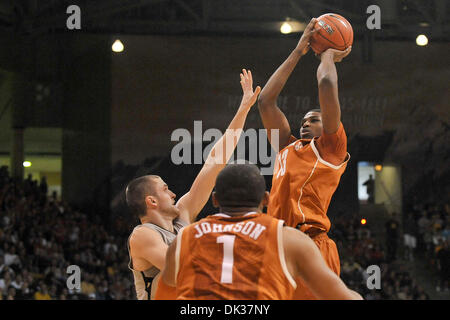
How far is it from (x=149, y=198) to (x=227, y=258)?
131 cm

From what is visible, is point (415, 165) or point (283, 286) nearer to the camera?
point (283, 286)

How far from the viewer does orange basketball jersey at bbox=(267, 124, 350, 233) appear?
12.3 feet

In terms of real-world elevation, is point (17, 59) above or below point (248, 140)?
above

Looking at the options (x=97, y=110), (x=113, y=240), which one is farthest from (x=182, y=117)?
(x=113, y=240)

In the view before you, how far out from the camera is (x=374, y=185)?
14.5 m

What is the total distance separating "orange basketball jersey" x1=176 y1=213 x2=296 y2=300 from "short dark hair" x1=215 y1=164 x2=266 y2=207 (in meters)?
0.07

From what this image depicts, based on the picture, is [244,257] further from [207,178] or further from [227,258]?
[207,178]

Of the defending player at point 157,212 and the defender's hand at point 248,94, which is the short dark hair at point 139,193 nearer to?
Answer: the defending player at point 157,212

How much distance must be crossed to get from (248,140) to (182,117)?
5.57 ft

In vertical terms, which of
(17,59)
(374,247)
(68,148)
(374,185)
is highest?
(17,59)

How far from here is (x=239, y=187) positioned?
2.36 meters

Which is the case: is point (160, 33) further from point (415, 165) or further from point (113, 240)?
point (415, 165)

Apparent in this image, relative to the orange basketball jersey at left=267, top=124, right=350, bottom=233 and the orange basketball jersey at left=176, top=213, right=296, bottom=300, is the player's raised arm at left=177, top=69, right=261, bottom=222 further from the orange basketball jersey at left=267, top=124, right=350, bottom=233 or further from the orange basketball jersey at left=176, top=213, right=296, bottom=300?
the orange basketball jersey at left=176, top=213, right=296, bottom=300

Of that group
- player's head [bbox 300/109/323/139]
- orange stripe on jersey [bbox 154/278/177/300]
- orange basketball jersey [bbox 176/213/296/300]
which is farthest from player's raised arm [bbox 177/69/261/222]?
orange basketball jersey [bbox 176/213/296/300]
